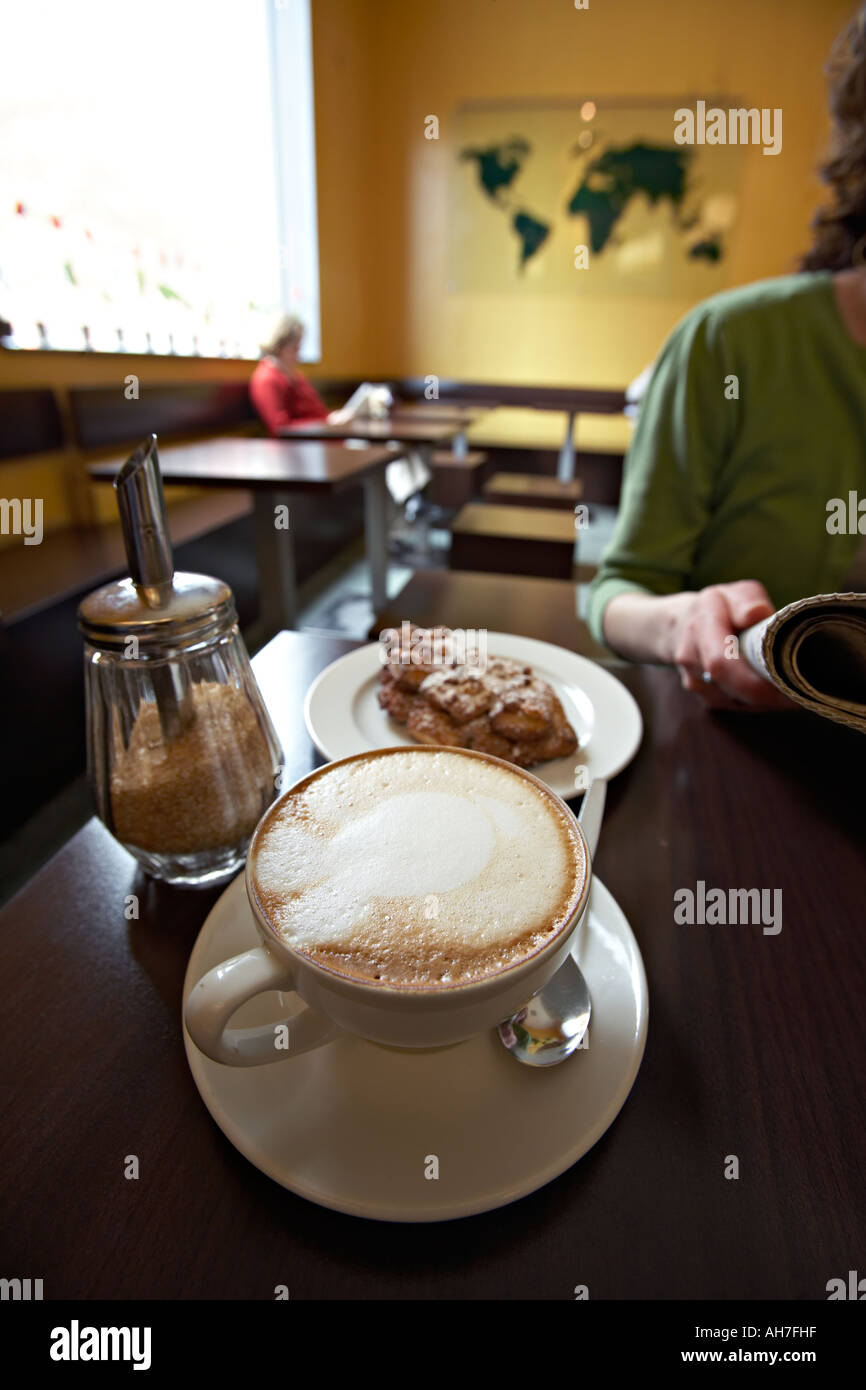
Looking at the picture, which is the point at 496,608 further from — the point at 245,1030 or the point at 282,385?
the point at 282,385

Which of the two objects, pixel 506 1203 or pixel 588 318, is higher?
pixel 588 318

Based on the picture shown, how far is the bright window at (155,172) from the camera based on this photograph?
8.20 ft

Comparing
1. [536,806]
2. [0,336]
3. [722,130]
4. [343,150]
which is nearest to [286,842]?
[536,806]

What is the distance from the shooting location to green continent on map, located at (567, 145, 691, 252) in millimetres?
5129

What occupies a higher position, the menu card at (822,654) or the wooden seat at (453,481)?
the wooden seat at (453,481)

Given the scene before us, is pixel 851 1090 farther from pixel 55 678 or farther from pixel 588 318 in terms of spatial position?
pixel 588 318

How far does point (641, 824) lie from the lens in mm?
602

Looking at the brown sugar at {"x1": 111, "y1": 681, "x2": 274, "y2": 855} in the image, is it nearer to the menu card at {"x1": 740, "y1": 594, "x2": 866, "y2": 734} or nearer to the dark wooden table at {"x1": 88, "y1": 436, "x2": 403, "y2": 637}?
the menu card at {"x1": 740, "y1": 594, "x2": 866, "y2": 734}

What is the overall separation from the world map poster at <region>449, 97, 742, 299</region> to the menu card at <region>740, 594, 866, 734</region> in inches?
237

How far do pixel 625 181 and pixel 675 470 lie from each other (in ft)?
18.3

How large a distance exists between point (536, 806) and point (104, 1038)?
0.30 meters

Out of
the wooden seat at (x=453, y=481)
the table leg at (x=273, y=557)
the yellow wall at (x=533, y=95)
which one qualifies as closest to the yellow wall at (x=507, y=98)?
the yellow wall at (x=533, y=95)

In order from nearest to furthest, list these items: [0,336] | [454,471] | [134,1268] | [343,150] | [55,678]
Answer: [134,1268], [55,678], [0,336], [454,471], [343,150]

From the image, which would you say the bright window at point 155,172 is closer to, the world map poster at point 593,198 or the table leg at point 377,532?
the table leg at point 377,532
